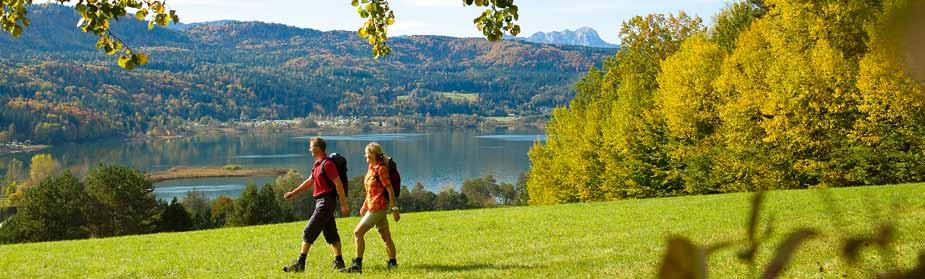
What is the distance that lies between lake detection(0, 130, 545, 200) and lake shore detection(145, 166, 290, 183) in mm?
3074

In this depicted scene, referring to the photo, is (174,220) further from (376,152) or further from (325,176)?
(376,152)

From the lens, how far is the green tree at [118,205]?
41938 millimetres

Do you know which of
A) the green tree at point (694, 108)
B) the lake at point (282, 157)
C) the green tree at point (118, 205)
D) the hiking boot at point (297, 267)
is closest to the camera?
the hiking boot at point (297, 267)

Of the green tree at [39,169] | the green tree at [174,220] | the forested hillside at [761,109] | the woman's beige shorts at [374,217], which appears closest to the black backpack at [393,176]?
the woman's beige shorts at [374,217]

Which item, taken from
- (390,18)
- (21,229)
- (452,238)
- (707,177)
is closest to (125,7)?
(390,18)

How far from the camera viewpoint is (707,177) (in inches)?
1143

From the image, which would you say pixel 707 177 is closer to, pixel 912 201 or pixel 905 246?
pixel 912 201

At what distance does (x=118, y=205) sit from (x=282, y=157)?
346 ft

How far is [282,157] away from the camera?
481ft

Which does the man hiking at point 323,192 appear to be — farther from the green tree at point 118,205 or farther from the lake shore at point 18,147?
the lake shore at point 18,147

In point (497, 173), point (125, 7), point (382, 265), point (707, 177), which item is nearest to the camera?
point (125, 7)

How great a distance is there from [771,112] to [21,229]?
33.8 metres

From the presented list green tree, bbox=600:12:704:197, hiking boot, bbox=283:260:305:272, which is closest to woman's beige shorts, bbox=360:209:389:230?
hiking boot, bbox=283:260:305:272

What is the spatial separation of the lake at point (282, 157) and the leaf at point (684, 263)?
90.9m
